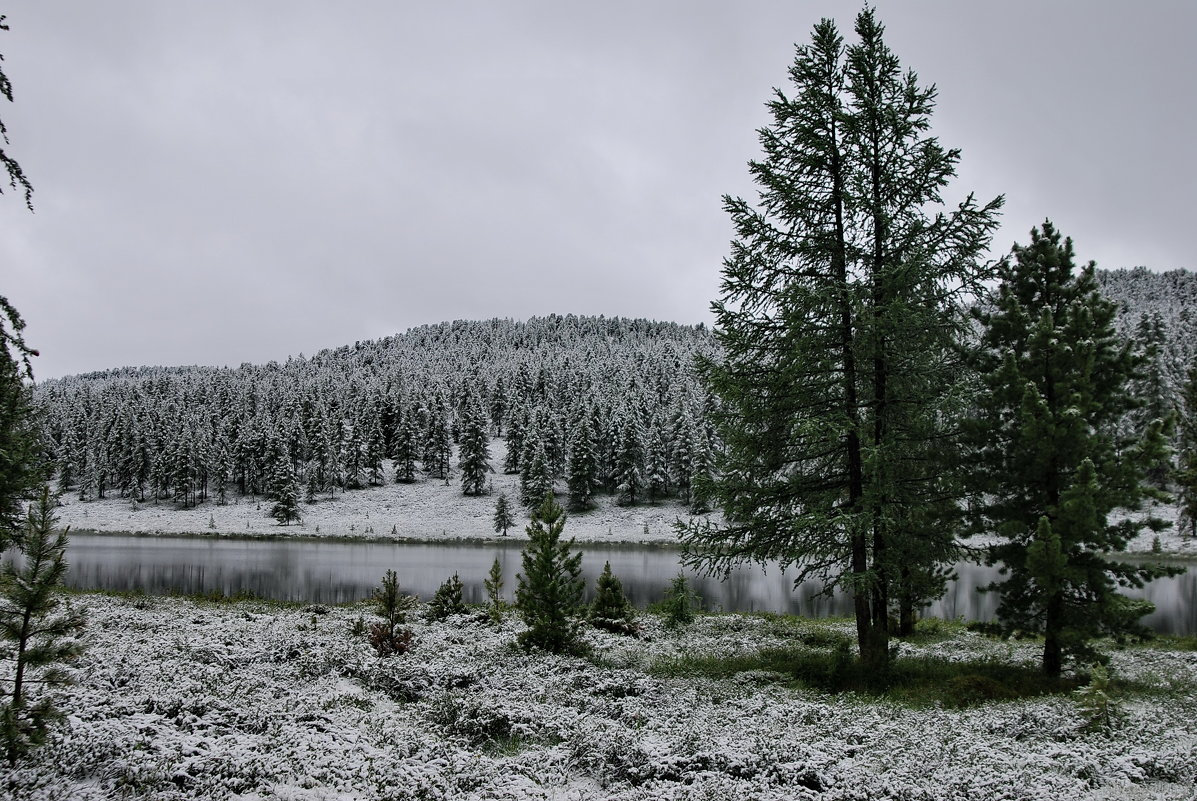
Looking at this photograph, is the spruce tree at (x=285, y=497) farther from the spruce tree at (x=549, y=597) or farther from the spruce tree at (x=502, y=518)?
the spruce tree at (x=549, y=597)

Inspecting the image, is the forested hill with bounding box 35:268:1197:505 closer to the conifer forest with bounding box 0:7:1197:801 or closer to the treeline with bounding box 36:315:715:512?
the treeline with bounding box 36:315:715:512

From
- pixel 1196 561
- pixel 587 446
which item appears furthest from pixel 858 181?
pixel 587 446

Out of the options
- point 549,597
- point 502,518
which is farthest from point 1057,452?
point 502,518

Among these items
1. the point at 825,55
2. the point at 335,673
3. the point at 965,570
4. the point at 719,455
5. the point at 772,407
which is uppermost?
the point at 825,55

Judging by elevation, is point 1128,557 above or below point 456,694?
below

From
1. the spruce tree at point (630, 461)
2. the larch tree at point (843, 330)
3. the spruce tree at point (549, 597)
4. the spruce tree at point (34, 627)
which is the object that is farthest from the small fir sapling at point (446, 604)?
the spruce tree at point (630, 461)

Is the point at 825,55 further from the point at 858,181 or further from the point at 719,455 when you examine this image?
the point at 719,455

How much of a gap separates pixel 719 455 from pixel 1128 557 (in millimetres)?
49940

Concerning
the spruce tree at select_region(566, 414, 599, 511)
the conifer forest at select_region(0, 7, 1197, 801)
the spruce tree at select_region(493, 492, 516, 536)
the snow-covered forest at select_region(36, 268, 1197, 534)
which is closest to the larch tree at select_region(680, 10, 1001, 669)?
the conifer forest at select_region(0, 7, 1197, 801)

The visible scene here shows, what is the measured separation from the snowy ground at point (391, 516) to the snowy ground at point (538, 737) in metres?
56.8

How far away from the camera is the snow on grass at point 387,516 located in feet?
234

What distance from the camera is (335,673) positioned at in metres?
12.3

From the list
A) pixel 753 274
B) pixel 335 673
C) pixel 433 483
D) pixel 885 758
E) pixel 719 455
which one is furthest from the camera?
pixel 433 483

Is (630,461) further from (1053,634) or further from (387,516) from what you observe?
(1053,634)
